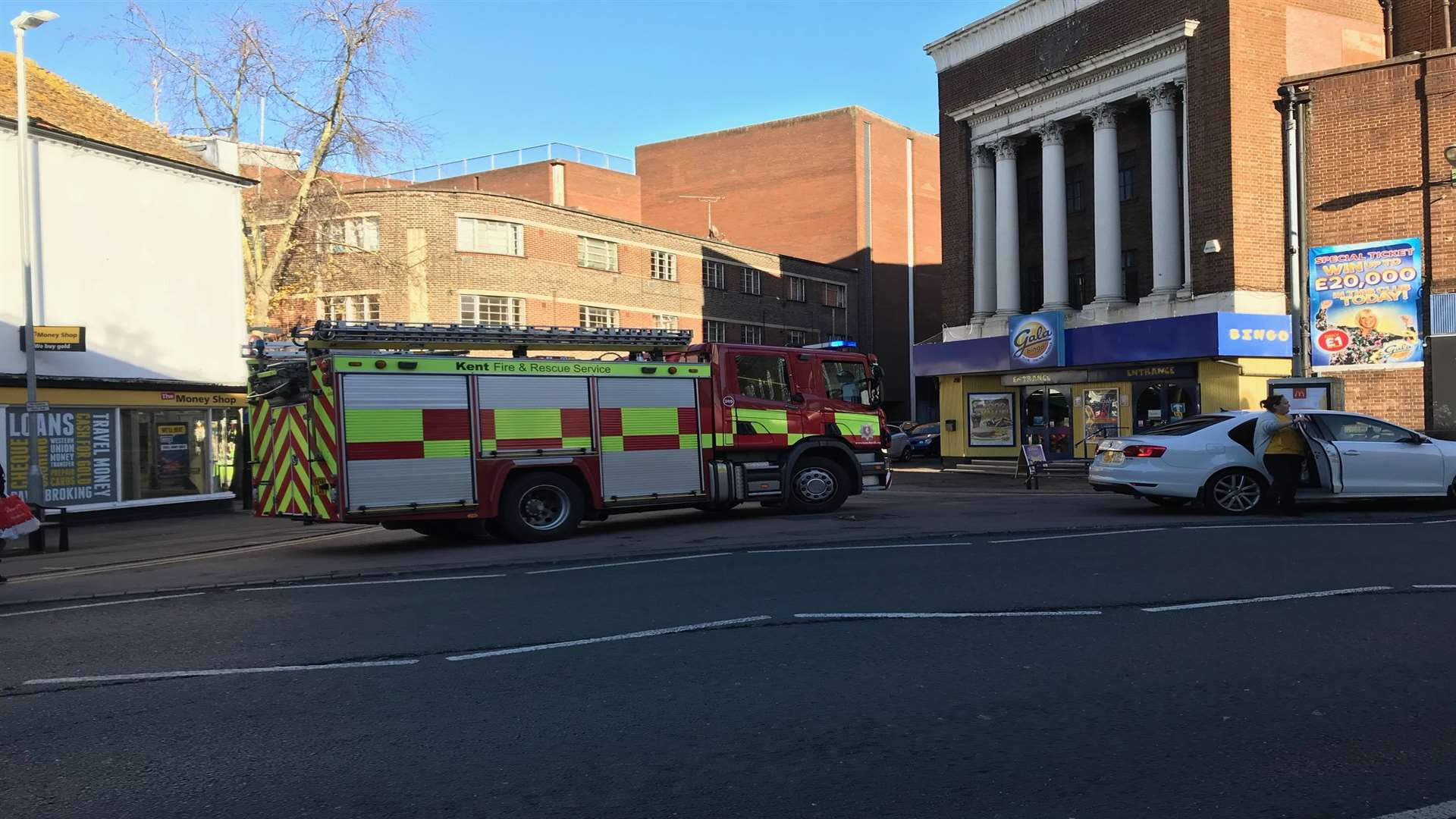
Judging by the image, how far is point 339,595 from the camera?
9359 millimetres

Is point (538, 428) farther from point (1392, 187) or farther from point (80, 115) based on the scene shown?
point (1392, 187)

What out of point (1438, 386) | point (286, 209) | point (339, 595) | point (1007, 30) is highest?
point (1007, 30)

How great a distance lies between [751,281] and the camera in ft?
159

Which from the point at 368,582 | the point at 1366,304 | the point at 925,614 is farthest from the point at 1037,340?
the point at 925,614

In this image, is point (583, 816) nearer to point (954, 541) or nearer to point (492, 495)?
point (954, 541)

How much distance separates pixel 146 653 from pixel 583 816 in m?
4.43

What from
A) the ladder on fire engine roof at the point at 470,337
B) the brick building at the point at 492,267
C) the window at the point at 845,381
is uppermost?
the brick building at the point at 492,267

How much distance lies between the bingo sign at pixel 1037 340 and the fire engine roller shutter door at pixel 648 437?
47.2ft

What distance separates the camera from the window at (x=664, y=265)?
143 feet

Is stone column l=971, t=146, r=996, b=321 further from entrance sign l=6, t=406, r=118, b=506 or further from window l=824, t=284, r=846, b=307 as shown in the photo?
window l=824, t=284, r=846, b=307

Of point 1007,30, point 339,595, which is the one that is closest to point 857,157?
point 1007,30

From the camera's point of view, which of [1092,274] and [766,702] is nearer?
[766,702]

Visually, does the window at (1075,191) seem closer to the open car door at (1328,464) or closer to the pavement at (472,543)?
the pavement at (472,543)

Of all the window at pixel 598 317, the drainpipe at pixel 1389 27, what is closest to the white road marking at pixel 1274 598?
the drainpipe at pixel 1389 27
